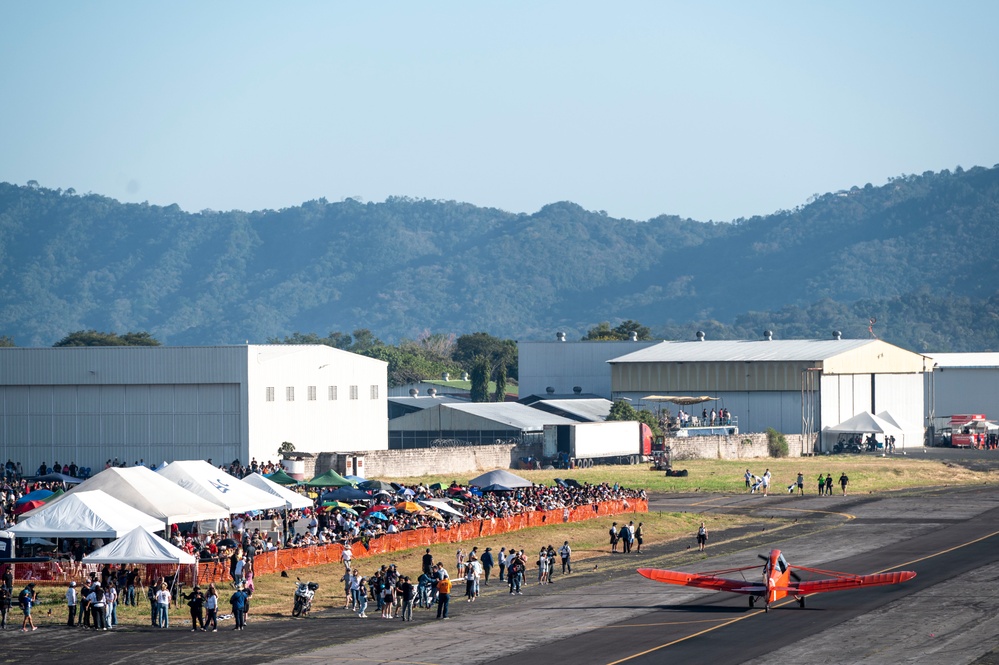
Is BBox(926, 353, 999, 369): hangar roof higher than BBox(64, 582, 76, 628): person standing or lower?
higher

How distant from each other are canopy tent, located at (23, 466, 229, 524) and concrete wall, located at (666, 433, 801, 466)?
175ft

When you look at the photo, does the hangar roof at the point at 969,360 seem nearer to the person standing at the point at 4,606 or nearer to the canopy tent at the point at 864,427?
the canopy tent at the point at 864,427

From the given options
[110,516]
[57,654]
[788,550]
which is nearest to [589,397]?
[788,550]

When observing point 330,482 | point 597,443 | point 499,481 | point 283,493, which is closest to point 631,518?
point 499,481

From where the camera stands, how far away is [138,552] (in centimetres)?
4072

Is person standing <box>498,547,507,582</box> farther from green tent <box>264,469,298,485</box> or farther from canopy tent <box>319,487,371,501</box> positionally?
green tent <box>264,469,298,485</box>

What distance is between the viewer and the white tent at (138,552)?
133ft

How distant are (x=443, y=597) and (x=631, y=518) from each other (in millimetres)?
24661

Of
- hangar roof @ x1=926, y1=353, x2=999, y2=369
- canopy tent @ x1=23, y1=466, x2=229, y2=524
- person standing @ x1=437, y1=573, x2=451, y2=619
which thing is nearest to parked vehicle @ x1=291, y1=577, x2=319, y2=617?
person standing @ x1=437, y1=573, x2=451, y2=619

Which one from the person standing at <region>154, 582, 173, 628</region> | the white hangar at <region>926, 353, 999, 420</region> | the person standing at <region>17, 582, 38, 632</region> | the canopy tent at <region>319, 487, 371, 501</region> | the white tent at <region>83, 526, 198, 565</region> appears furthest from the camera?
the white hangar at <region>926, 353, 999, 420</region>

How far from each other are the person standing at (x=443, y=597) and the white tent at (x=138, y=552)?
7429mm

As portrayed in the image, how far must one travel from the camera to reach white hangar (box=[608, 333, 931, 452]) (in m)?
109

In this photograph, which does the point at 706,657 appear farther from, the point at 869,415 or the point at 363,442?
the point at 869,415

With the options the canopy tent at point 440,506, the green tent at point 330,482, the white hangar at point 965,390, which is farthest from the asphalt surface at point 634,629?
the white hangar at point 965,390
